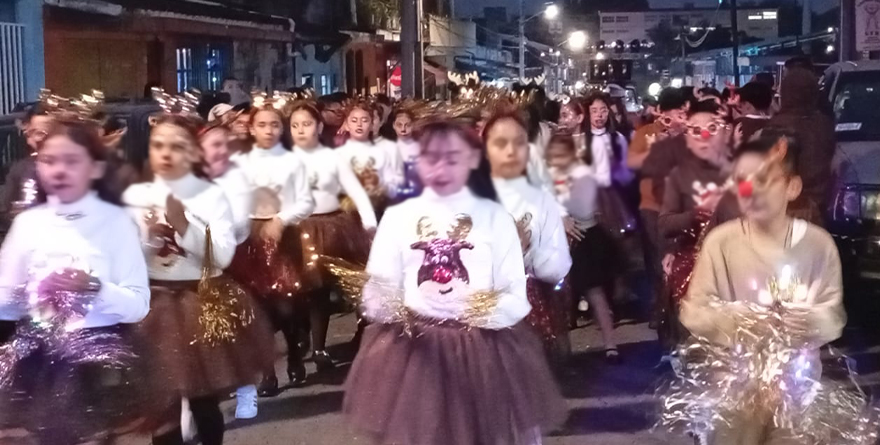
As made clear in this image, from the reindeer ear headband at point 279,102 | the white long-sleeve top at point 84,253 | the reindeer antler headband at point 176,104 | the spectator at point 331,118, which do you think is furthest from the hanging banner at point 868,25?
the white long-sleeve top at point 84,253

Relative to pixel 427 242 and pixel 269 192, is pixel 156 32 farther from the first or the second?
pixel 427 242

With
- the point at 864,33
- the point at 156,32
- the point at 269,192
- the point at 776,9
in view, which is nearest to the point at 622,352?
the point at 269,192

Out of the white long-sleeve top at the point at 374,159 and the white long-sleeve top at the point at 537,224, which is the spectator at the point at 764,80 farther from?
the white long-sleeve top at the point at 537,224

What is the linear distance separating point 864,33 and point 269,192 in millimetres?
10016

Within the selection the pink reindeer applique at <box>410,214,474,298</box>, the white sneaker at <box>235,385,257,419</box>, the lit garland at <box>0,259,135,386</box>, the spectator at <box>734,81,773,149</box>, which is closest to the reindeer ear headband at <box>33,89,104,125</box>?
the lit garland at <box>0,259,135,386</box>

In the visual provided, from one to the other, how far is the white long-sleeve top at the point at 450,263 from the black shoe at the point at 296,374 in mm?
3593

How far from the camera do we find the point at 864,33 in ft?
49.5

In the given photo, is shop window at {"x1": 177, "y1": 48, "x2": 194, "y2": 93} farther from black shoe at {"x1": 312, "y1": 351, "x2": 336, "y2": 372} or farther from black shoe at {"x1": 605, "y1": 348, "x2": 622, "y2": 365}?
black shoe at {"x1": 605, "y1": 348, "x2": 622, "y2": 365}

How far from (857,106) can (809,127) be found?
272 centimetres

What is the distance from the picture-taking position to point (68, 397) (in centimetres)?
441

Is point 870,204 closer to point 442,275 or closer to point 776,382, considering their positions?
point 776,382

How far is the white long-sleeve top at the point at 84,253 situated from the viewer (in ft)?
14.9

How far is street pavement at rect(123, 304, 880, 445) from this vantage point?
7.05 meters

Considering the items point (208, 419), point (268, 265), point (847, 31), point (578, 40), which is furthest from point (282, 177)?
point (578, 40)
